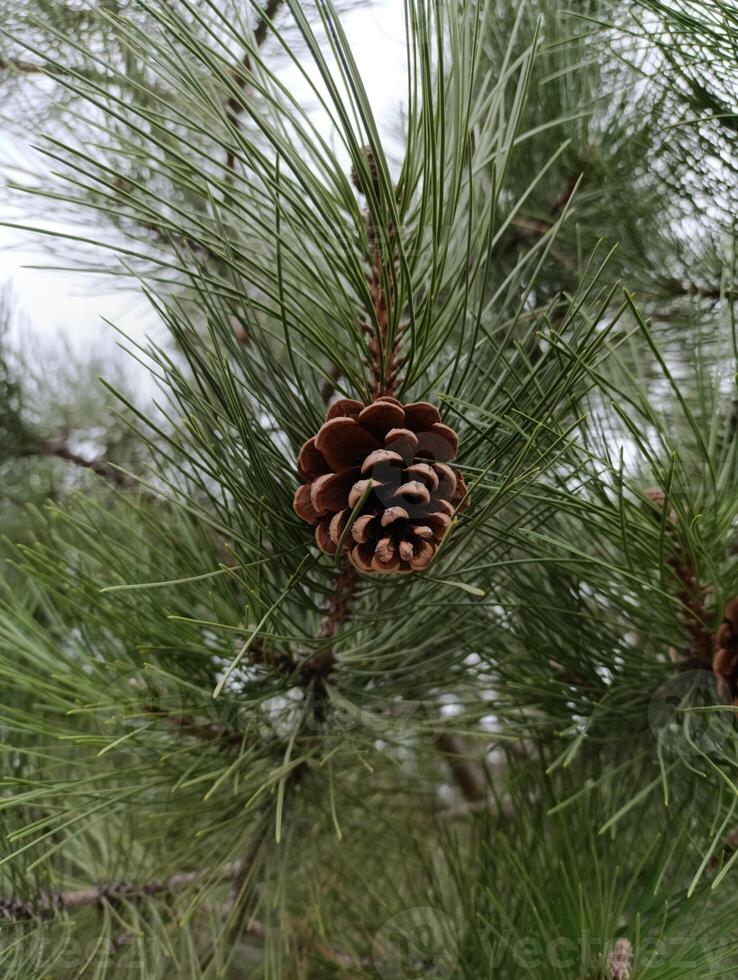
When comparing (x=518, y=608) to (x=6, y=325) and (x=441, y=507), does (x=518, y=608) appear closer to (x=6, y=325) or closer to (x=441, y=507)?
(x=441, y=507)

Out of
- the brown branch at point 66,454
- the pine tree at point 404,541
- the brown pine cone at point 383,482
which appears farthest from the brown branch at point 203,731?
the brown branch at point 66,454

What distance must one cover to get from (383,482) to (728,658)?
171 mm

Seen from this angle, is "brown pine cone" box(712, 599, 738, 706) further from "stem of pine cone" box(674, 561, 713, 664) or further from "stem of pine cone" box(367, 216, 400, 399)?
"stem of pine cone" box(367, 216, 400, 399)

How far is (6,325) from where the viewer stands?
2.75 ft

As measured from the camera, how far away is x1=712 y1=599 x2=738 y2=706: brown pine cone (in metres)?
0.36

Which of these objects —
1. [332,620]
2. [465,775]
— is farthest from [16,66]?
[465,775]

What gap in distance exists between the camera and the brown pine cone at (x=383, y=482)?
284mm

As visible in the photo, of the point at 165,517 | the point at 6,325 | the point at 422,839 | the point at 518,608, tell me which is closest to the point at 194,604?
the point at 165,517

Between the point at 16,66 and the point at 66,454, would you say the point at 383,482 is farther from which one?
the point at 66,454

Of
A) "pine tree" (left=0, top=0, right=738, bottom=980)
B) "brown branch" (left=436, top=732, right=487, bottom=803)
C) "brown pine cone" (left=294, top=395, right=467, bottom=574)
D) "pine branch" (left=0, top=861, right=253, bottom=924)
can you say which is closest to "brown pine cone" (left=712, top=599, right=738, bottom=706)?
"pine tree" (left=0, top=0, right=738, bottom=980)

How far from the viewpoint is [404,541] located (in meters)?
0.29

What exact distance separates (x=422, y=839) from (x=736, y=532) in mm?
361

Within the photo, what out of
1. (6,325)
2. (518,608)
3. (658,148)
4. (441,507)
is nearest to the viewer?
(441,507)

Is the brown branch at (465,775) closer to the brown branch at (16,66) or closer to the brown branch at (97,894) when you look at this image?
the brown branch at (97,894)
